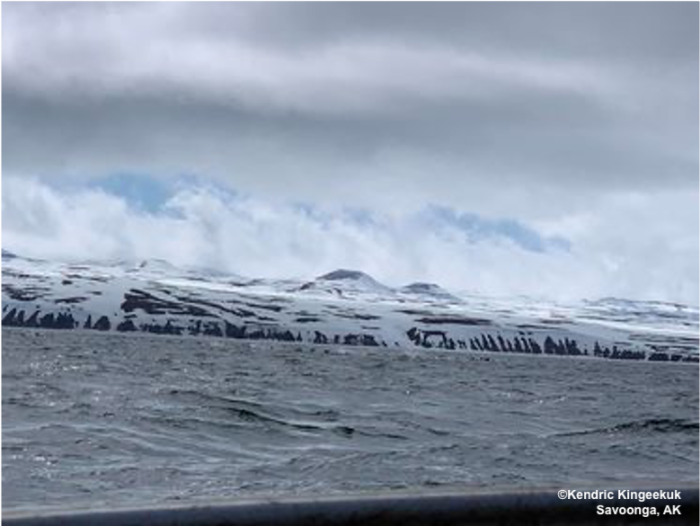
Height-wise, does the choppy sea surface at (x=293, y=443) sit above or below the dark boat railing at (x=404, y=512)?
below

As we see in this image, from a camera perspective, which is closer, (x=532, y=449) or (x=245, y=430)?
(x=532, y=449)

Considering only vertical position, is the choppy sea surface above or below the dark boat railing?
below

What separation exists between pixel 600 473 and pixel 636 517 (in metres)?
→ 20.5

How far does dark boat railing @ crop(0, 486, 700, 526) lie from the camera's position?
4.80m

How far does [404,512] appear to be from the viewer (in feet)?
17.6

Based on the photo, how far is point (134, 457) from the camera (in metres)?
24.1

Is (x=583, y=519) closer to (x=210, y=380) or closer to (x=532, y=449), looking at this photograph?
(x=532, y=449)

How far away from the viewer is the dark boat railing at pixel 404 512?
4797 millimetres

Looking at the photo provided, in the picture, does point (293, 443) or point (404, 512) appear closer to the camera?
point (404, 512)

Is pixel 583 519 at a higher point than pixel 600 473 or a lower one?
higher

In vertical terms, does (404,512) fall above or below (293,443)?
above

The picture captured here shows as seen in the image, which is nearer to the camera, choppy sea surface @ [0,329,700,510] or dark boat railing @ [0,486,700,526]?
dark boat railing @ [0,486,700,526]

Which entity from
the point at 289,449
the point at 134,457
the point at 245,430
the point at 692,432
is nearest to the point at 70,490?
the point at 134,457

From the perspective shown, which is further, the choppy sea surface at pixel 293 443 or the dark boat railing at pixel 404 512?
the choppy sea surface at pixel 293 443
